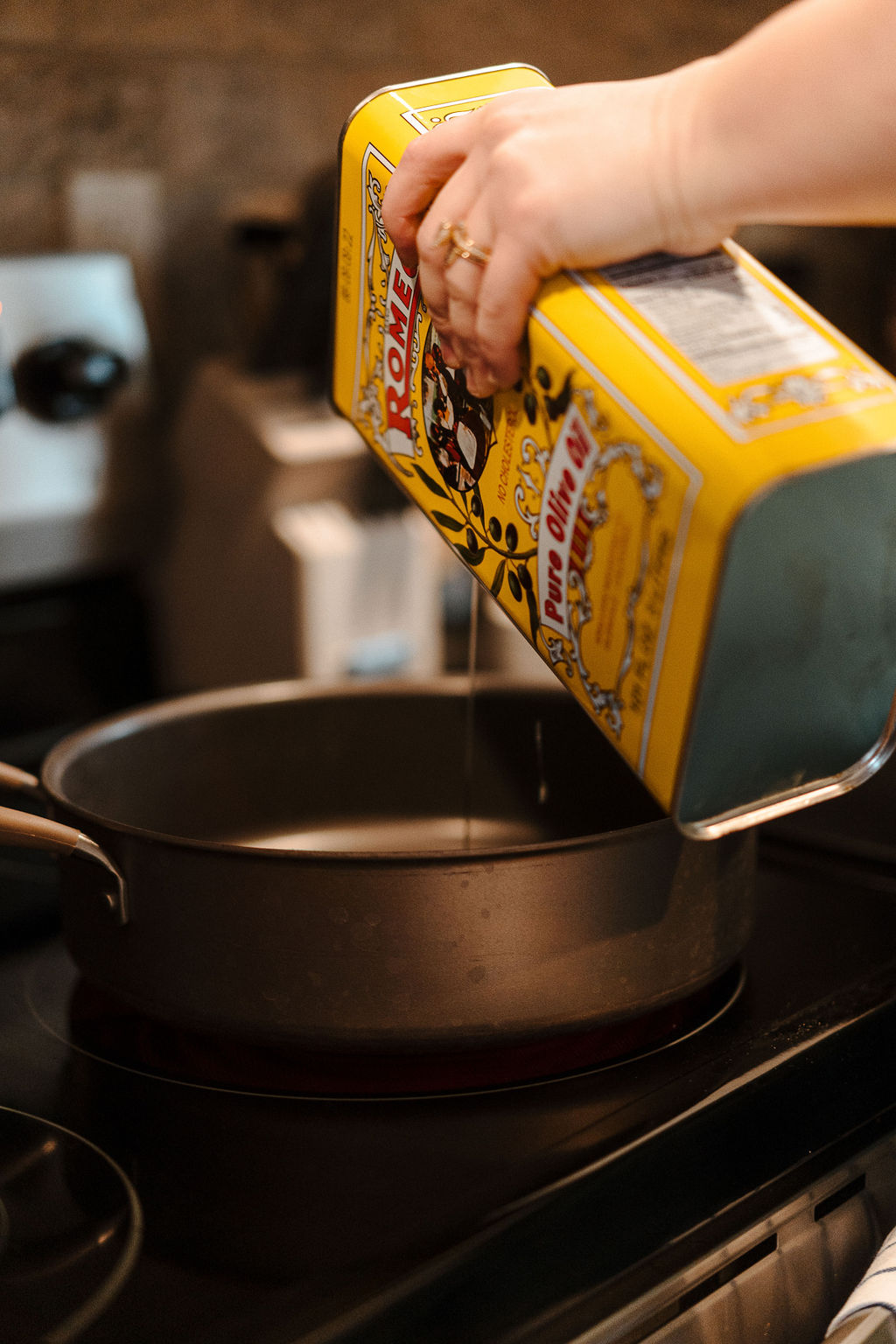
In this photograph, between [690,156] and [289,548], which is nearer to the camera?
[690,156]

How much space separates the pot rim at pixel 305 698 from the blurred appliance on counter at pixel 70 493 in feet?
1.58

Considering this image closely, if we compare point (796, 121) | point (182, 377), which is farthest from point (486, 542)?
point (182, 377)

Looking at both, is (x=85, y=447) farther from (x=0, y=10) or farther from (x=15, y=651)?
(x=0, y=10)

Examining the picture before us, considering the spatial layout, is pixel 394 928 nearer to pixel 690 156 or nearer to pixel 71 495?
pixel 690 156

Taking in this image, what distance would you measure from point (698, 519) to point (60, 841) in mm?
270

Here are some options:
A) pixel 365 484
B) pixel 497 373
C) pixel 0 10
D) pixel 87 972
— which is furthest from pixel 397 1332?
pixel 0 10

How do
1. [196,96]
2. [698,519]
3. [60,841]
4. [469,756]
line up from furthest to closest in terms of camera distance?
1. [196,96]
2. [469,756]
3. [60,841]
4. [698,519]

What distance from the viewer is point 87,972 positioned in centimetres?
55

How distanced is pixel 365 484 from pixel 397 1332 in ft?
2.98

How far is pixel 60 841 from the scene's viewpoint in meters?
0.50

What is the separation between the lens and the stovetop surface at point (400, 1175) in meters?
0.41

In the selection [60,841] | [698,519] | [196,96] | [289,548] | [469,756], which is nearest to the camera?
[698,519]

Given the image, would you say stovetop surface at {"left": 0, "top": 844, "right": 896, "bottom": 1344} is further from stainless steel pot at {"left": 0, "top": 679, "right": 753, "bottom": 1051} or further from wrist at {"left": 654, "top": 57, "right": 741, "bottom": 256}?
wrist at {"left": 654, "top": 57, "right": 741, "bottom": 256}

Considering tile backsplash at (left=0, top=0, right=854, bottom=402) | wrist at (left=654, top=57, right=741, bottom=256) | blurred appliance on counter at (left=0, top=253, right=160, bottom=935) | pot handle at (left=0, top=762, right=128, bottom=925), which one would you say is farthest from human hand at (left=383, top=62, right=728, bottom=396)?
tile backsplash at (left=0, top=0, right=854, bottom=402)
